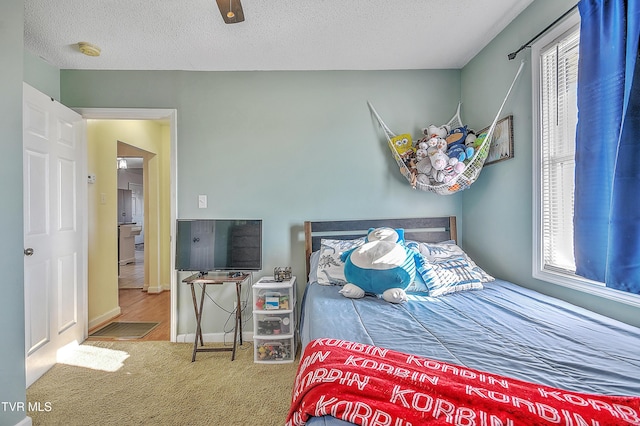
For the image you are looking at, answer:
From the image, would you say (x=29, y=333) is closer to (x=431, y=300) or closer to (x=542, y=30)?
(x=431, y=300)

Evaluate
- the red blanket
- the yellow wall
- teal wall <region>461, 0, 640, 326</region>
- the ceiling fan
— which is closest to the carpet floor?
the yellow wall

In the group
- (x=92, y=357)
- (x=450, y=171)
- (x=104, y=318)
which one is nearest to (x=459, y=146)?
(x=450, y=171)

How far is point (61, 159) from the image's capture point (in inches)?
98.3

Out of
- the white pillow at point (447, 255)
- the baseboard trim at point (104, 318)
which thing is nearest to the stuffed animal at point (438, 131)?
the white pillow at point (447, 255)

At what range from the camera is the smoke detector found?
230 centimetres

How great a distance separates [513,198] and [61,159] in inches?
140

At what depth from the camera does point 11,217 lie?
1562mm

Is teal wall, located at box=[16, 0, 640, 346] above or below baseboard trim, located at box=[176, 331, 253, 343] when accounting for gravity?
above

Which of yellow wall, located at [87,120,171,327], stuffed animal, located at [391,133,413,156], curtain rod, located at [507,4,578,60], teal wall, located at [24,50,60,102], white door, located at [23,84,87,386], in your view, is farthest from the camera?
yellow wall, located at [87,120,171,327]

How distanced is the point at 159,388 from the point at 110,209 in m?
2.30

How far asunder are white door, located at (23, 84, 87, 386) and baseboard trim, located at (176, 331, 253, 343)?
36.1 inches

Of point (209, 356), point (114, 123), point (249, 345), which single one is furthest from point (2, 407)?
point (114, 123)

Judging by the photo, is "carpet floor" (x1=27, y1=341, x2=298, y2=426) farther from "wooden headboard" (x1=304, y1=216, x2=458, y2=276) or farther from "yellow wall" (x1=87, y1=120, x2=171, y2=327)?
"wooden headboard" (x1=304, y1=216, x2=458, y2=276)

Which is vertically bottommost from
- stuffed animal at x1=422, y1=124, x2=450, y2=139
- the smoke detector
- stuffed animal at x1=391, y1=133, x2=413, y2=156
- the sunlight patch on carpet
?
the sunlight patch on carpet
